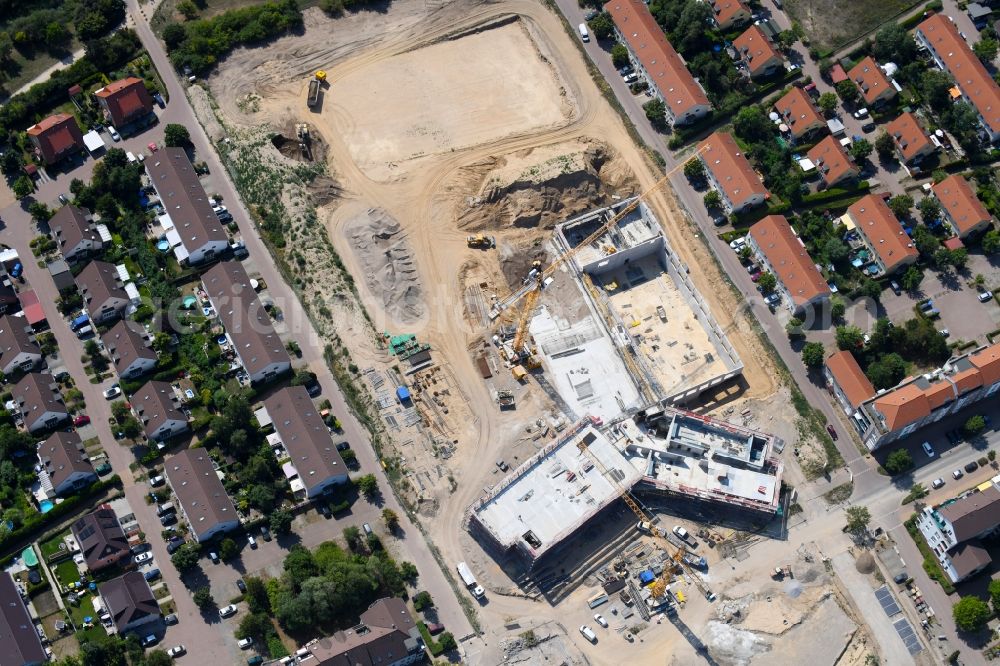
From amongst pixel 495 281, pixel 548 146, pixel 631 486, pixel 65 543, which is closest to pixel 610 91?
pixel 548 146

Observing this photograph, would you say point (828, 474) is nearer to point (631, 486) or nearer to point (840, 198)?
point (631, 486)

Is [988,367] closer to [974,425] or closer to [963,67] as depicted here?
[974,425]

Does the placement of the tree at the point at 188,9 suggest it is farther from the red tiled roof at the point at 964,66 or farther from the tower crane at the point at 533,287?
the red tiled roof at the point at 964,66

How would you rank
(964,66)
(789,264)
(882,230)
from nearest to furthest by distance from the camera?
1. (789,264)
2. (882,230)
3. (964,66)

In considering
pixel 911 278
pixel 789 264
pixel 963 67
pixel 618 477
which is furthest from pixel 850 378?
pixel 963 67

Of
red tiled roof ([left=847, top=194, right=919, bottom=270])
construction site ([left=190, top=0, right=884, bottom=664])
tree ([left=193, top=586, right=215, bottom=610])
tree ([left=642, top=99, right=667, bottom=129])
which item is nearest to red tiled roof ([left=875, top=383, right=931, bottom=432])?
construction site ([left=190, top=0, right=884, bottom=664])

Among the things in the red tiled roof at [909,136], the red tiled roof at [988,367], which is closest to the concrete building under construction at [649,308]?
the red tiled roof at [988,367]
